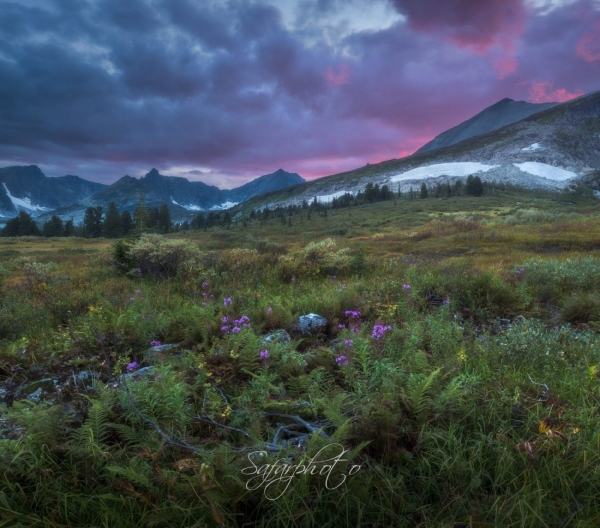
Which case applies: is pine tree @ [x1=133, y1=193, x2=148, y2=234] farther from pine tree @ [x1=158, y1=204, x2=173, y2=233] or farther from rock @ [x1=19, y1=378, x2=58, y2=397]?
pine tree @ [x1=158, y1=204, x2=173, y2=233]

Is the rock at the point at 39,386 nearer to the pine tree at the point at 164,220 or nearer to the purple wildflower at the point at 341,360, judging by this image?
the purple wildflower at the point at 341,360

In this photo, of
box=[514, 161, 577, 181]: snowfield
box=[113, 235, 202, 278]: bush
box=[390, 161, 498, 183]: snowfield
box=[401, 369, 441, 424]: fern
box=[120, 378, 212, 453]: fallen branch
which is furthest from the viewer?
box=[390, 161, 498, 183]: snowfield

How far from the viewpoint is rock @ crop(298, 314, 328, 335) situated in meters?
4.87

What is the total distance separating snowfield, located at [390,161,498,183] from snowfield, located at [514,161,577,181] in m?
10.5

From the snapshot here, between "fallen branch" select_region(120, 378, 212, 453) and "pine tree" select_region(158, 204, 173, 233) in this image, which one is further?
"pine tree" select_region(158, 204, 173, 233)

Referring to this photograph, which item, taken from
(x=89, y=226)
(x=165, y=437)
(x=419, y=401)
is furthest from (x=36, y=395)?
(x=89, y=226)

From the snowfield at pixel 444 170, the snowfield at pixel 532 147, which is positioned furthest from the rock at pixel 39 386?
the snowfield at pixel 532 147

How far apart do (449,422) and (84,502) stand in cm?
238

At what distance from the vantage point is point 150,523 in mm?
1736

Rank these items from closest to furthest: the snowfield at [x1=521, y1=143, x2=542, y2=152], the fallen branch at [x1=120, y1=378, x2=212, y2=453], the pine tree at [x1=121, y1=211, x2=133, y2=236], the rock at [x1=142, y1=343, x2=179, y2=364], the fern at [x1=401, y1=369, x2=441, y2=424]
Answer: the fallen branch at [x1=120, y1=378, x2=212, y2=453]
the fern at [x1=401, y1=369, x2=441, y2=424]
the rock at [x1=142, y1=343, x2=179, y2=364]
the pine tree at [x1=121, y1=211, x2=133, y2=236]
the snowfield at [x1=521, y1=143, x2=542, y2=152]

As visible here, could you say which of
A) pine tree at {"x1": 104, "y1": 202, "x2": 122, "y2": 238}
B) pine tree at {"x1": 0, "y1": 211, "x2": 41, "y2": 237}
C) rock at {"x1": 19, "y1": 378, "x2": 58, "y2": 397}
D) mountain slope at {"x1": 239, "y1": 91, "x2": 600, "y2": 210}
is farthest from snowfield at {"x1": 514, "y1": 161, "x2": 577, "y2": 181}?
pine tree at {"x1": 0, "y1": 211, "x2": 41, "y2": 237}

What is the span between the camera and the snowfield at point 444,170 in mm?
131125

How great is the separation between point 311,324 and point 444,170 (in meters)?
151

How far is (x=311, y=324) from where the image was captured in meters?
4.98
